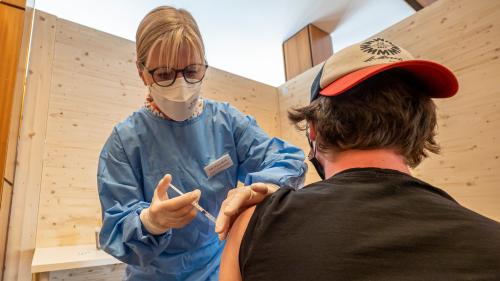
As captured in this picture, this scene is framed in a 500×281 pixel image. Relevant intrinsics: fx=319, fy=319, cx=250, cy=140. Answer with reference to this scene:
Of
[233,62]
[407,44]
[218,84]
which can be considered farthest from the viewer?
[233,62]

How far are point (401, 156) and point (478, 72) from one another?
1649 mm

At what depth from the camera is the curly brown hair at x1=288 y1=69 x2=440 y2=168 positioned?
0.60m

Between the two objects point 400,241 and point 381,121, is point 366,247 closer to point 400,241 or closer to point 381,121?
point 400,241

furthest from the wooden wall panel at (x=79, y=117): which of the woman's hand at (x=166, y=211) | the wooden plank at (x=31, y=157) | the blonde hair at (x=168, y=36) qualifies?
the woman's hand at (x=166, y=211)

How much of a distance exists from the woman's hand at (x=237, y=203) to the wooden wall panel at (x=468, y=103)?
1.69m

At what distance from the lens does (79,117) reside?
214cm

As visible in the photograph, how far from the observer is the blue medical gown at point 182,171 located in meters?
0.82

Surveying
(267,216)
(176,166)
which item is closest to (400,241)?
(267,216)

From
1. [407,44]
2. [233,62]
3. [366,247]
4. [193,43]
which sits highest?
[233,62]

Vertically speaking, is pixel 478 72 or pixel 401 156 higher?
pixel 478 72

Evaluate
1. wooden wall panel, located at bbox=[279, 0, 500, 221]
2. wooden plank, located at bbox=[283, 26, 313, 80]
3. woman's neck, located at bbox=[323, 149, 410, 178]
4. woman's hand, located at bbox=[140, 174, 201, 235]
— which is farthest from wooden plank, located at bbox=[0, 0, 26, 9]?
wooden plank, located at bbox=[283, 26, 313, 80]

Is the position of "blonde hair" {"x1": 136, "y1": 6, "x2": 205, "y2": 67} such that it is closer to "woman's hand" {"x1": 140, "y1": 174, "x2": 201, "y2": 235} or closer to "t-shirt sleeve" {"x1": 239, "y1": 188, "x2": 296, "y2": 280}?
"woman's hand" {"x1": 140, "y1": 174, "x2": 201, "y2": 235}

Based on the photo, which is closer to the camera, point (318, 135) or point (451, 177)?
point (318, 135)

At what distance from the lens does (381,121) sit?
602mm
